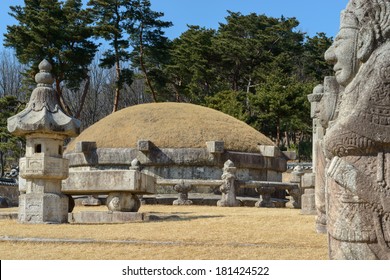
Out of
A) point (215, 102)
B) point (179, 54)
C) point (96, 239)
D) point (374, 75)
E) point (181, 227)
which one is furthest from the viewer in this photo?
point (179, 54)

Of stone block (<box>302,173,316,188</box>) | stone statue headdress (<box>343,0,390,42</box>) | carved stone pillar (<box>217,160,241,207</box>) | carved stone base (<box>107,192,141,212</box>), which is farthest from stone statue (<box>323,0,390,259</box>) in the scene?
carved stone pillar (<box>217,160,241,207</box>)

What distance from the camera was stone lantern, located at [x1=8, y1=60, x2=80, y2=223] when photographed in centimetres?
1188

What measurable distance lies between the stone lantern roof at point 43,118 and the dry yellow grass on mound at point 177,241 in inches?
74.2

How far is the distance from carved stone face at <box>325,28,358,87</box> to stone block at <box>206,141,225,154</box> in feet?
57.9

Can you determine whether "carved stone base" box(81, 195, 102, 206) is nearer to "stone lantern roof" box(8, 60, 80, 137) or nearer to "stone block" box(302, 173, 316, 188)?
"stone lantern roof" box(8, 60, 80, 137)

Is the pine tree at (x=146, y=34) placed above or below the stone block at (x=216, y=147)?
above

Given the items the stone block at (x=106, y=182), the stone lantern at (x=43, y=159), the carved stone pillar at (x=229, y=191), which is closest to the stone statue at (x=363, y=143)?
the stone lantern at (x=43, y=159)

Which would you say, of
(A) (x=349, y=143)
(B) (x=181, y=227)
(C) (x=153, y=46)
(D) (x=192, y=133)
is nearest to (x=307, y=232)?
(B) (x=181, y=227)

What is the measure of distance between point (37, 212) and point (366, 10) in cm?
855

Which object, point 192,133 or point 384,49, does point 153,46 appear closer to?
point 192,133

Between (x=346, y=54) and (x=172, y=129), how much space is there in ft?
63.5

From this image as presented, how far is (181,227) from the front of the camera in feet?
35.5

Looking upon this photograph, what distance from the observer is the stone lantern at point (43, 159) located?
11.9 meters

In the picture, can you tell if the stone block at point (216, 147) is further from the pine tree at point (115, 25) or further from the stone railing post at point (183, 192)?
the pine tree at point (115, 25)
